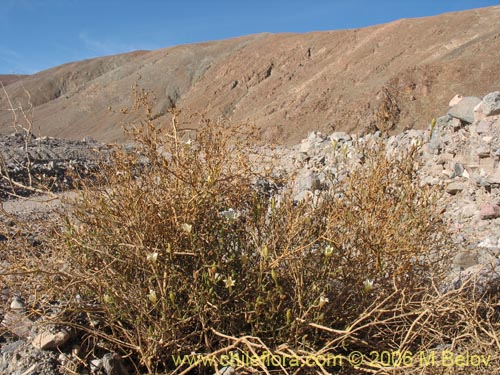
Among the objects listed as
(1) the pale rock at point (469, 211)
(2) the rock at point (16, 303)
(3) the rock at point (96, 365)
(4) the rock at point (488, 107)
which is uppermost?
(4) the rock at point (488, 107)

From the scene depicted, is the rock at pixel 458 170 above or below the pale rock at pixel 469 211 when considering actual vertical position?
above

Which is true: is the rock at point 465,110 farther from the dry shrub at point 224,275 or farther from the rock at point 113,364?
the rock at point 113,364

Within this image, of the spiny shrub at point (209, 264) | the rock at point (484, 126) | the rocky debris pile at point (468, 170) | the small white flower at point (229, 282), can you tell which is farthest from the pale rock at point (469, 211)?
the small white flower at point (229, 282)

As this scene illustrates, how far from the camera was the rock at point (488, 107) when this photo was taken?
6098 millimetres

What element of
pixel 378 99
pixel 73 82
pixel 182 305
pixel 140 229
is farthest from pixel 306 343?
pixel 73 82

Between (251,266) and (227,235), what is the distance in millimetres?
218

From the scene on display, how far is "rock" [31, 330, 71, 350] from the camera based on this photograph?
2115 mm

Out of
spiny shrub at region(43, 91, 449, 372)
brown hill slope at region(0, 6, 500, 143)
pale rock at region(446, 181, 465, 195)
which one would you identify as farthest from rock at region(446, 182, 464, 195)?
spiny shrub at region(43, 91, 449, 372)

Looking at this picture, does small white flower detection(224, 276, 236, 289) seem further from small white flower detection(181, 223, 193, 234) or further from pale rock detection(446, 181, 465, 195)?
pale rock detection(446, 181, 465, 195)

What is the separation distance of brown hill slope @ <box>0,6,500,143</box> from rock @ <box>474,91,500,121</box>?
149 cm

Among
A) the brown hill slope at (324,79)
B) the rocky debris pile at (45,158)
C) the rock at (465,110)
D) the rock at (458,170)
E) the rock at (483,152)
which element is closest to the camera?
Answer: the rock at (483,152)

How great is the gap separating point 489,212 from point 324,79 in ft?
59.4

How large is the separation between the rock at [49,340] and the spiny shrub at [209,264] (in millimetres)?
102

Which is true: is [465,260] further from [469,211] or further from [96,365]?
[96,365]
